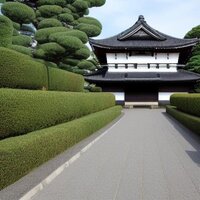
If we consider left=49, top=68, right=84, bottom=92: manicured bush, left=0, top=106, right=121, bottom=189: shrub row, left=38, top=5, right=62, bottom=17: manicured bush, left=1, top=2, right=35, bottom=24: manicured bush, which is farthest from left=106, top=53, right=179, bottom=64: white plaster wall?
left=0, top=106, right=121, bottom=189: shrub row

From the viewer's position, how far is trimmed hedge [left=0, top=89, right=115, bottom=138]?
5902mm

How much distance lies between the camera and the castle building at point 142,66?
34.8m

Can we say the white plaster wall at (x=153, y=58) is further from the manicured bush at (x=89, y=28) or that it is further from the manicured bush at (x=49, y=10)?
the manicured bush at (x=49, y=10)

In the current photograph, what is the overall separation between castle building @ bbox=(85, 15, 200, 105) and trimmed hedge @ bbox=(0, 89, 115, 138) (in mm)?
24105

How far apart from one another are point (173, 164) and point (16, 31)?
22759 mm

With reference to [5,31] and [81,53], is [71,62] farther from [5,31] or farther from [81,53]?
[5,31]

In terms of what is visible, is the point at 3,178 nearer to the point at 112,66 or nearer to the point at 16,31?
the point at 16,31

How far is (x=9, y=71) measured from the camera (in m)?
7.26

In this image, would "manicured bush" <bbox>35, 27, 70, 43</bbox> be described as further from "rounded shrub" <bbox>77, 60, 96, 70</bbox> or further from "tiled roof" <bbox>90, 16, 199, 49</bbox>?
"tiled roof" <bbox>90, 16, 199, 49</bbox>

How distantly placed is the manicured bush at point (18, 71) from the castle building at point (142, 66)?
80.9 ft

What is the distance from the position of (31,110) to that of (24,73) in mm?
1509

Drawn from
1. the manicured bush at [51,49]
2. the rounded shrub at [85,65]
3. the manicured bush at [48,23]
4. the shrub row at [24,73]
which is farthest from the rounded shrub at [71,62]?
the shrub row at [24,73]

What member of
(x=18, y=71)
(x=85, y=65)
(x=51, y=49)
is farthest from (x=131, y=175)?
(x=85, y=65)

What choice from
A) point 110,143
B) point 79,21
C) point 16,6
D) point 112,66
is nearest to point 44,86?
point 110,143
